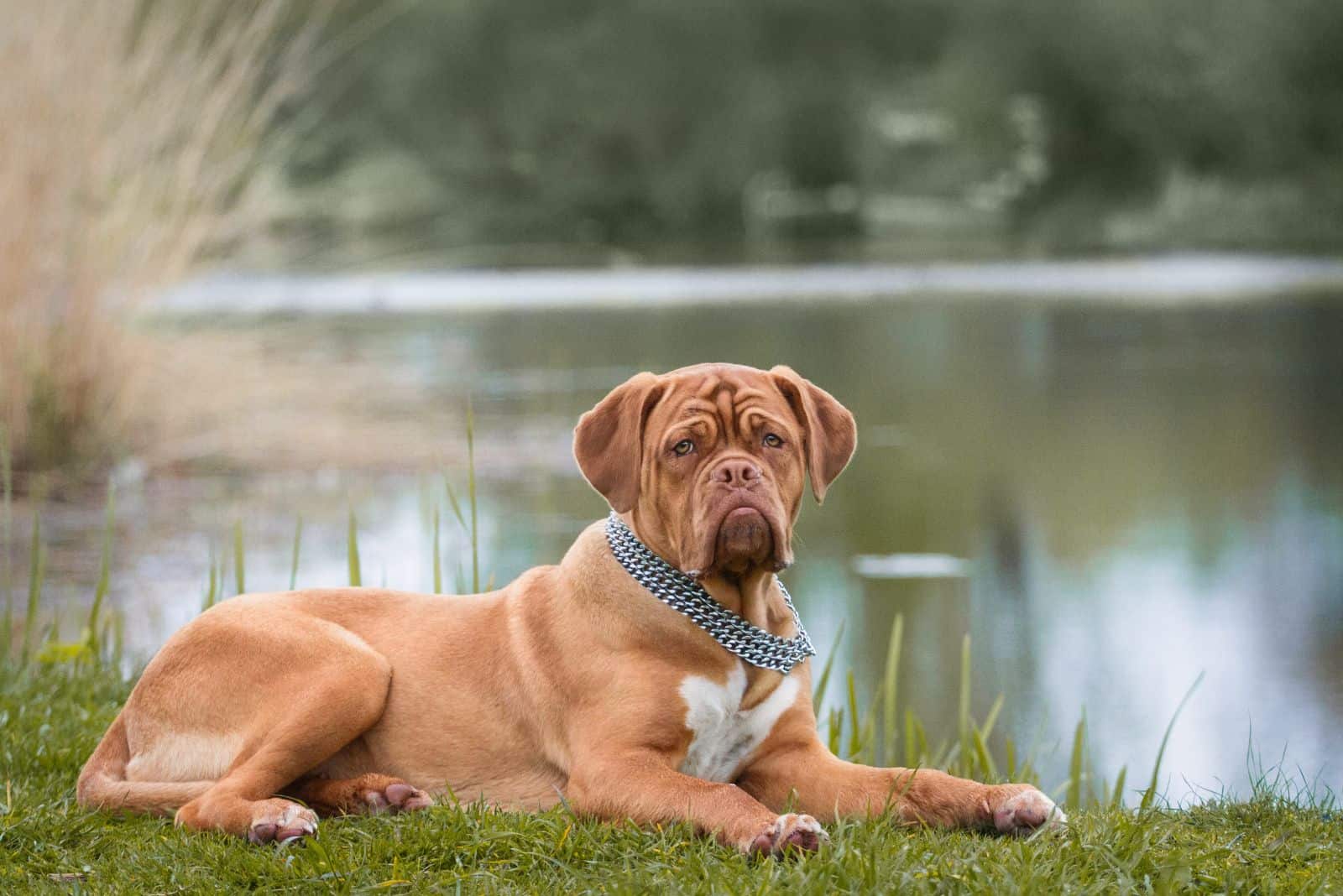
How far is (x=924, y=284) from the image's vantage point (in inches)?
948

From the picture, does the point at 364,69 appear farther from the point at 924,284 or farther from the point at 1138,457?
the point at 1138,457

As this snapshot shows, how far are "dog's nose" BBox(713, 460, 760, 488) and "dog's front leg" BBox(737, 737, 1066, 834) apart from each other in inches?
27.1

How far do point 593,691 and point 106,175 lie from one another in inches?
239

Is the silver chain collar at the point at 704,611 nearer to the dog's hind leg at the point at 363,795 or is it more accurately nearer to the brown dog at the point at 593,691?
the brown dog at the point at 593,691

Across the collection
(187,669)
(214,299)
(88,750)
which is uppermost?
(214,299)

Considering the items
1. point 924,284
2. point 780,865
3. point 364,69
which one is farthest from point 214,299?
point 364,69

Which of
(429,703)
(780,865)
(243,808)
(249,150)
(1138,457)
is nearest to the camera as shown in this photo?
(780,865)

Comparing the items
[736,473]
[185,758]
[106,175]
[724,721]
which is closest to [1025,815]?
[724,721]

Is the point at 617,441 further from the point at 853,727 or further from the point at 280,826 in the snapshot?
the point at 853,727

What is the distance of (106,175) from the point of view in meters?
8.61

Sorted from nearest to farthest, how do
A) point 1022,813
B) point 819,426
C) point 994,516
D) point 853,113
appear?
1. point 1022,813
2. point 819,426
3. point 994,516
4. point 853,113

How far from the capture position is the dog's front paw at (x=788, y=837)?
3.20m

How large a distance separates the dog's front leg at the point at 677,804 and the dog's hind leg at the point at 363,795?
1.33ft

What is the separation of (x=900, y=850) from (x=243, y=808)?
4.82 feet
